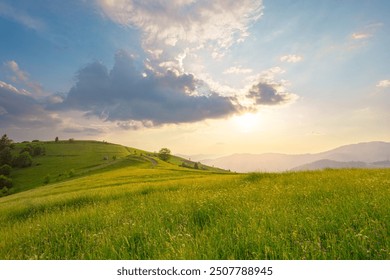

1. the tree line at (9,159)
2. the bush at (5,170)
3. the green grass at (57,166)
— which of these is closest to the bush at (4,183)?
the tree line at (9,159)

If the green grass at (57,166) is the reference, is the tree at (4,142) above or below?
above

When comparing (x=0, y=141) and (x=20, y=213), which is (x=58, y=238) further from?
(x=0, y=141)

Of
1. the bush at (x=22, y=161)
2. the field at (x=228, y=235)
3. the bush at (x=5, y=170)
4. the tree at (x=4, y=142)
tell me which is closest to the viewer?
the field at (x=228, y=235)

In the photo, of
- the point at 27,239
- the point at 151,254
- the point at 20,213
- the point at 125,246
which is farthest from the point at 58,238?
the point at 20,213

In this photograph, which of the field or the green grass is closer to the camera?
the field

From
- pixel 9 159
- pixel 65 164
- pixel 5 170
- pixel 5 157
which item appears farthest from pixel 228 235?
pixel 5 157

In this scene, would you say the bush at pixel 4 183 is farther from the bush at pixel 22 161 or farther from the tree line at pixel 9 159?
the bush at pixel 22 161

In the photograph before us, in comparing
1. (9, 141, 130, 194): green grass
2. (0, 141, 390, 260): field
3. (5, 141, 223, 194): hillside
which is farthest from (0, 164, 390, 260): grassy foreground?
(9, 141, 130, 194): green grass

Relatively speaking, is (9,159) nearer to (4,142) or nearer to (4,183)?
(4,142)

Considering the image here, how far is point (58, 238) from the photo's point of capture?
6473 mm

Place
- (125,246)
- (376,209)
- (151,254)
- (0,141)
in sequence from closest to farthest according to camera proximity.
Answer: (151,254) < (125,246) < (376,209) < (0,141)

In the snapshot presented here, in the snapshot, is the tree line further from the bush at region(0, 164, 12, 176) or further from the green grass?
the green grass
